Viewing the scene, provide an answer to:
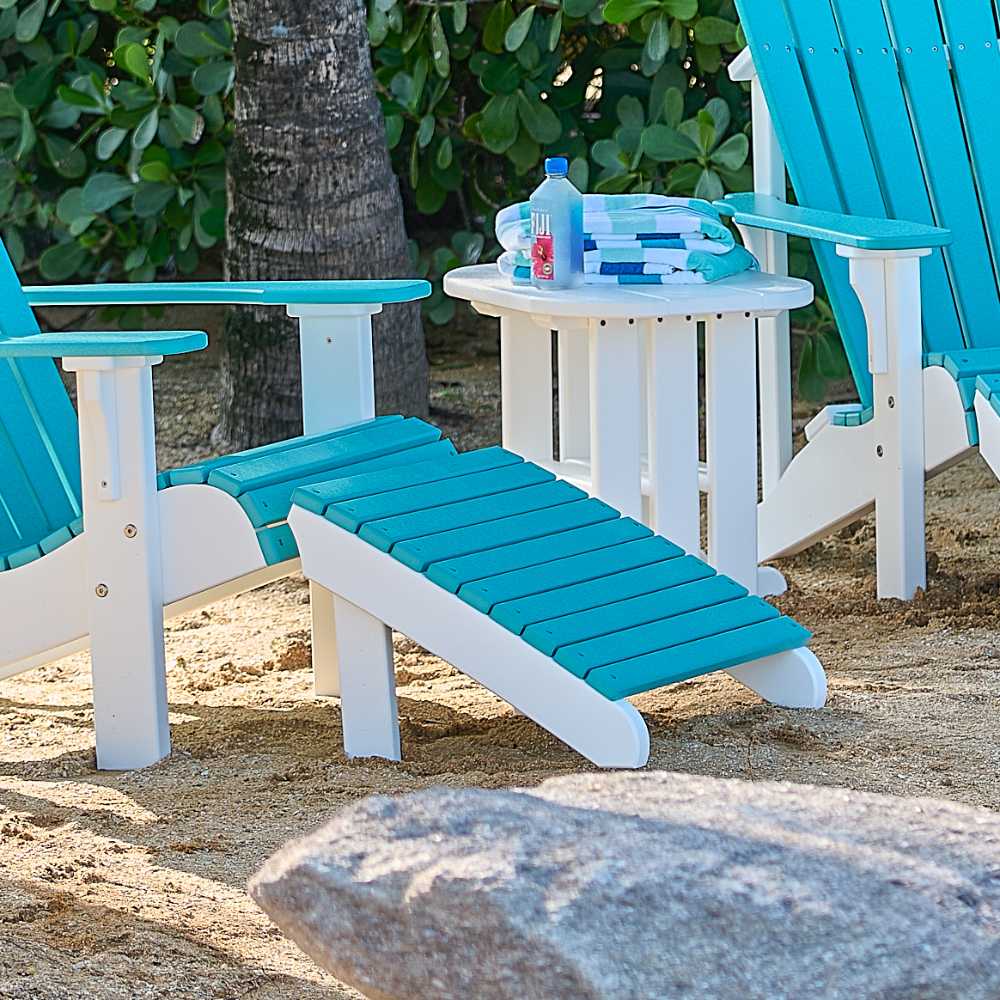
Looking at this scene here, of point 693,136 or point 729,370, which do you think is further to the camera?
point 693,136

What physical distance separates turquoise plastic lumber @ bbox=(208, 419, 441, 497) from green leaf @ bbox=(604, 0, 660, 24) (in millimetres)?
1774

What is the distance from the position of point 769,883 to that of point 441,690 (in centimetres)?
180

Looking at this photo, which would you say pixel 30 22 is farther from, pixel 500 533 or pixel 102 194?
pixel 500 533

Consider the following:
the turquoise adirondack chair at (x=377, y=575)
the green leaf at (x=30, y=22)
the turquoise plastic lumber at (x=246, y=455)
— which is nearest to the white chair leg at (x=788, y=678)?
the turquoise adirondack chair at (x=377, y=575)

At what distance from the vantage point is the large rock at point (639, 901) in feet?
3.77

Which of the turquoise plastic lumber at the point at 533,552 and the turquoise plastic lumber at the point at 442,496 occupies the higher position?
the turquoise plastic lumber at the point at 442,496

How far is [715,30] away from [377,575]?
2525 millimetres

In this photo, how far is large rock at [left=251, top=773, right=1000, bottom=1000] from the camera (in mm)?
1149

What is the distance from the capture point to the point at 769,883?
1193mm

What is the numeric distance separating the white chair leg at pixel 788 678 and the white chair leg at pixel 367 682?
0.55 metres

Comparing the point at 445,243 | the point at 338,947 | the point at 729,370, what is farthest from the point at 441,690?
the point at 445,243

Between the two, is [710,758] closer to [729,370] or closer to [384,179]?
[729,370]

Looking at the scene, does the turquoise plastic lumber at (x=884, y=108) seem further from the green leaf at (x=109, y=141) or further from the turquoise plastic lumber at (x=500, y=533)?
the green leaf at (x=109, y=141)

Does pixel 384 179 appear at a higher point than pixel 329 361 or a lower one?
higher
